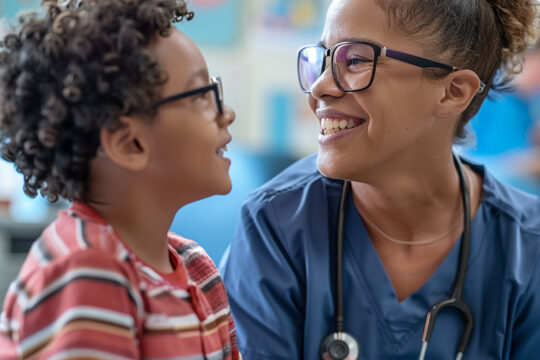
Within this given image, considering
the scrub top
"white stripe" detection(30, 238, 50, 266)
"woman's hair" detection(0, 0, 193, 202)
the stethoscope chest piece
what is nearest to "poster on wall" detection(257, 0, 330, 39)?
the scrub top

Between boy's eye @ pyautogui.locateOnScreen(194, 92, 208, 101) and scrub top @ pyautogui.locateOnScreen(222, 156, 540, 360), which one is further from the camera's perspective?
scrub top @ pyautogui.locateOnScreen(222, 156, 540, 360)

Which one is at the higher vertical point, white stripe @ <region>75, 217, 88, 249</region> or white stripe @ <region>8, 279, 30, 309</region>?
white stripe @ <region>75, 217, 88, 249</region>

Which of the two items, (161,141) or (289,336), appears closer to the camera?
(161,141)

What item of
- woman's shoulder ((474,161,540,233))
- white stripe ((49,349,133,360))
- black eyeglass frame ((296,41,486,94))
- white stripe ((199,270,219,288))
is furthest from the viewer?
woman's shoulder ((474,161,540,233))

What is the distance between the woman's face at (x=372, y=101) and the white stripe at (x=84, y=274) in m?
0.51

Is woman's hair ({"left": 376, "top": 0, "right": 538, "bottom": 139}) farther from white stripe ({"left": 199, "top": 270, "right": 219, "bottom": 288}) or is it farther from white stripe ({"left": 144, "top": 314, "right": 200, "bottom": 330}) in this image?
white stripe ({"left": 144, "top": 314, "right": 200, "bottom": 330})

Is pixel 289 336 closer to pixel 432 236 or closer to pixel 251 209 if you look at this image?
pixel 251 209

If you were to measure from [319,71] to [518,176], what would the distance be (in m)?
1.40

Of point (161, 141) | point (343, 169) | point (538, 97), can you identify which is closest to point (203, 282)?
point (161, 141)

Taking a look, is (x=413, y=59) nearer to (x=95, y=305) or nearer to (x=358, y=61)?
→ (x=358, y=61)

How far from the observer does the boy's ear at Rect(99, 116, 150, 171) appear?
31.3 inches

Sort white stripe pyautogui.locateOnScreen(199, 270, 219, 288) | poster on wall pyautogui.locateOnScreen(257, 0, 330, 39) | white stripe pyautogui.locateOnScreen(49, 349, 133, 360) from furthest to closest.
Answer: poster on wall pyautogui.locateOnScreen(257, 0, 330, 39), white stripe pyautogui.locateOnScreen(199, 270, 219, 288), white stripe pyautogui.locateOnScreen(49, 349, 133, 360)

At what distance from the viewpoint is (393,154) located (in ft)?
4.00

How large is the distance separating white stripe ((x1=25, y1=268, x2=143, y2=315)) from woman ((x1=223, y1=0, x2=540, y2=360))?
0.46m
